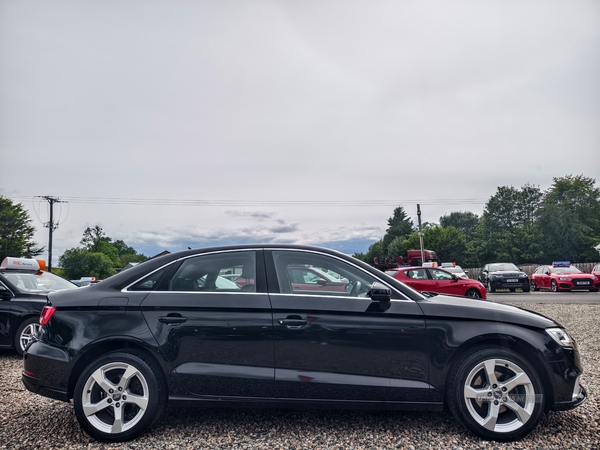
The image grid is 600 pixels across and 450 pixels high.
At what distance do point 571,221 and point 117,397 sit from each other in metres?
66.7

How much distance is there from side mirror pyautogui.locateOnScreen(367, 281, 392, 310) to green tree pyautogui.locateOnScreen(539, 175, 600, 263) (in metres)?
62.0

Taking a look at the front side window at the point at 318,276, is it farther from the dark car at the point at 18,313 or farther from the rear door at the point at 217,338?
the dark car at the point at 18,313

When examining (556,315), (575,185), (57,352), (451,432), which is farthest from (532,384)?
(575,185)

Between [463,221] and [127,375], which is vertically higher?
[463,221]

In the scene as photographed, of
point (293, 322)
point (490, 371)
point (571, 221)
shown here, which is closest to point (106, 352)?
point (293, 322)

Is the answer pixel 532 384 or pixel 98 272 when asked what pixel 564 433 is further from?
pixel 98 272

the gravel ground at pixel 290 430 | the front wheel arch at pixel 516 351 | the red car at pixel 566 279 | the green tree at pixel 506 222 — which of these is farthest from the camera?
the green tree at pixel 506 222

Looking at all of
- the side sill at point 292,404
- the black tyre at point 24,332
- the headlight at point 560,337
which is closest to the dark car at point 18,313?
the black tyre at point 24,332

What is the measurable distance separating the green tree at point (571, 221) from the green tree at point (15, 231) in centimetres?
6514

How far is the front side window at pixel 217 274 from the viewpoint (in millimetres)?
3844

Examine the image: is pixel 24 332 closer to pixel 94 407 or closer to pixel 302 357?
pixel 94 407

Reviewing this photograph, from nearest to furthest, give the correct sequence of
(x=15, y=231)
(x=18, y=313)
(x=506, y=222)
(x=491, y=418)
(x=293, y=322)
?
(x=491, y=418), (x=293, y=322), (x=18, y=313), (x=15, y=231), (x=506, y=222)

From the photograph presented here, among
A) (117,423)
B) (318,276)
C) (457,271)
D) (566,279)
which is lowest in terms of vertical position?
(117,423)

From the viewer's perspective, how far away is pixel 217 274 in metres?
3.92
